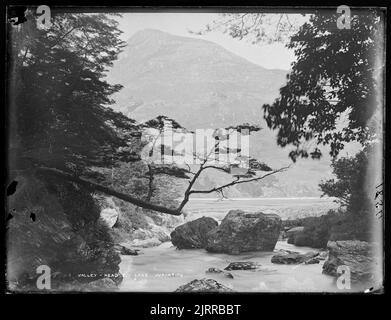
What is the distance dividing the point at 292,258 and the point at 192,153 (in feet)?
2.98

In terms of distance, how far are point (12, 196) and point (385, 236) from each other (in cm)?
234

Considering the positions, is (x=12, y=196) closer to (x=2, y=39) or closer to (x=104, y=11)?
(x=2, y=39)

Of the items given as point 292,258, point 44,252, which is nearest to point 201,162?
point 292,258

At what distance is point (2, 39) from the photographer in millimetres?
3307

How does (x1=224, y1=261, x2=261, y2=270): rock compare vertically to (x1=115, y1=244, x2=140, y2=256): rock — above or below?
below

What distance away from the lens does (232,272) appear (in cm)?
330

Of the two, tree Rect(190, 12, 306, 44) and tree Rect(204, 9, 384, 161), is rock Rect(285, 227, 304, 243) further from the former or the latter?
tree Rect(190, 12, 306, 44)

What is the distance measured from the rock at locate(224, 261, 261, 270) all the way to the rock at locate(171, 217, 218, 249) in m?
0.21

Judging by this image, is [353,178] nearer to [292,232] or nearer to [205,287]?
[292,232]

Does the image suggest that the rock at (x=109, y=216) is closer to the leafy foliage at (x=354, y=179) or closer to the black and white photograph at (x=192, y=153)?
the black and white photograph at (x=192, y=153)

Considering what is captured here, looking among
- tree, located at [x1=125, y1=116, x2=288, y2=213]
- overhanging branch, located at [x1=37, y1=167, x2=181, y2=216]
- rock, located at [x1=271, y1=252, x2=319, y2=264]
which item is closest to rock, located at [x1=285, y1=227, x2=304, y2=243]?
rock, located at [x1=271, y1=252, x2=319, y2=264]

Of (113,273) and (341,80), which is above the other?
(341,80)

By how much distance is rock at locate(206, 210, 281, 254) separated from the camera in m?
3.35
